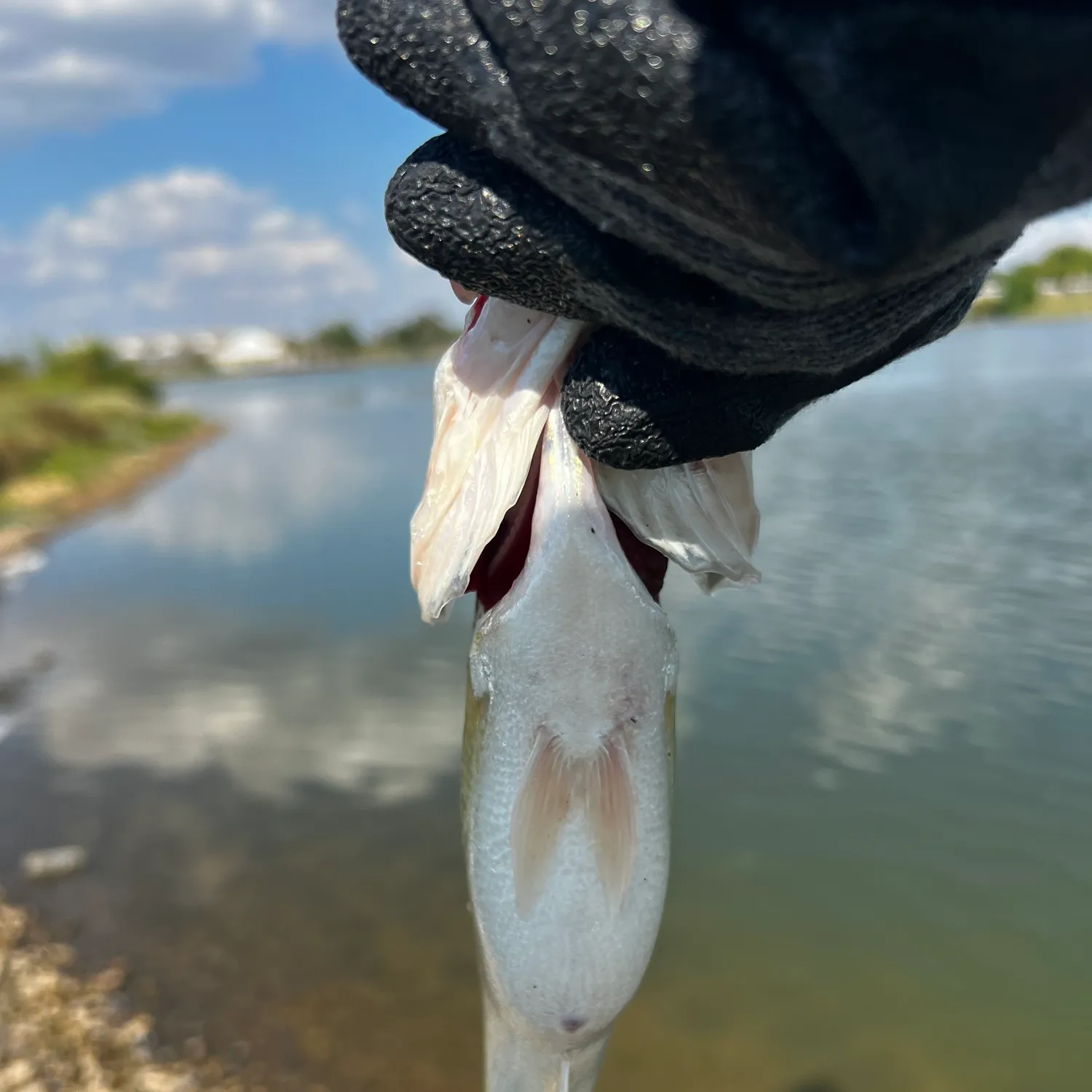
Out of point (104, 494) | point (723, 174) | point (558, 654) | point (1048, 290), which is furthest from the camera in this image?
point (1048, 290)

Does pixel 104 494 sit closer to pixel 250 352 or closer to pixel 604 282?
pixel 604 282

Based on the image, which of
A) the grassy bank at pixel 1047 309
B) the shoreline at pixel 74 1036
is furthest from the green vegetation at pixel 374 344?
the shoreline at pixel 74 1036

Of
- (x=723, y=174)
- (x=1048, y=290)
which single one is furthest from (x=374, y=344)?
(x=723, y=174)

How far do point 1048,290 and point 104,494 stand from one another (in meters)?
83.6

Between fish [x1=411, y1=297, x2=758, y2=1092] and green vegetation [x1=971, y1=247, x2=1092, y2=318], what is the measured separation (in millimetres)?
62179

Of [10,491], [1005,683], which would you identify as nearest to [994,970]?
[1005,683]

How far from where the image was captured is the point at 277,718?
21.8 feet

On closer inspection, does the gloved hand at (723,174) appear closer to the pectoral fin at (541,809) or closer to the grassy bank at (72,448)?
the pectoral fin at (541,809)

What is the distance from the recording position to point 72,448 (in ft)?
70.1

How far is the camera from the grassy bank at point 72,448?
1619cm

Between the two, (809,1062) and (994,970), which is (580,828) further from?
(994,970)

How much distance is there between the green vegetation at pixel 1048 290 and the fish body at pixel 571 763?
6223 cm

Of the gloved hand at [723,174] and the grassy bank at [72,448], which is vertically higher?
the gloved hand at [723,174]

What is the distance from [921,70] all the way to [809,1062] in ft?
13.0
